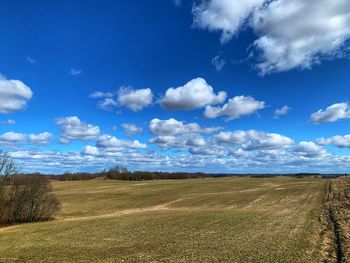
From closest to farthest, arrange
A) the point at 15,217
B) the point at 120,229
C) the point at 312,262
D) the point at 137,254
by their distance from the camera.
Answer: the point at 312,262, the point at 137,254, the point at 120,229, the point at 15,217

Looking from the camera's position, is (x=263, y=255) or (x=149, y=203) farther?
(x=149, y=203)

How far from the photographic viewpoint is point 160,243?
2947cm

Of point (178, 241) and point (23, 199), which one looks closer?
point (178, 241)

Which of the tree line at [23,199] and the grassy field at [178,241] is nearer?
the grassy field at [178,241]

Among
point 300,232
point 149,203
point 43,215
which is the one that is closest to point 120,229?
point 300,232

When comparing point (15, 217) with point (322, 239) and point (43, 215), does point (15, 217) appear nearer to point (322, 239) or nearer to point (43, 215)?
point (43, 215)

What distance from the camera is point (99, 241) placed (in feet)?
104

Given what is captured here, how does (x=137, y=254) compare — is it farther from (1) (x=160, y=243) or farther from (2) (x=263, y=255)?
(2) (x=263, y=255)

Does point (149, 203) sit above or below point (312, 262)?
above

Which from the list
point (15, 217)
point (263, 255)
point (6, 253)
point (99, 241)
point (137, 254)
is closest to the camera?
point (263, 255)

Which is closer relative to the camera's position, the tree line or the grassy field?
the grassy field

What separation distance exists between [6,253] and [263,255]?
17.1 m

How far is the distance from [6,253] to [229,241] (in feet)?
50.9

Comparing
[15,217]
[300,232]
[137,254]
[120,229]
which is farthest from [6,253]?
[15,217]
